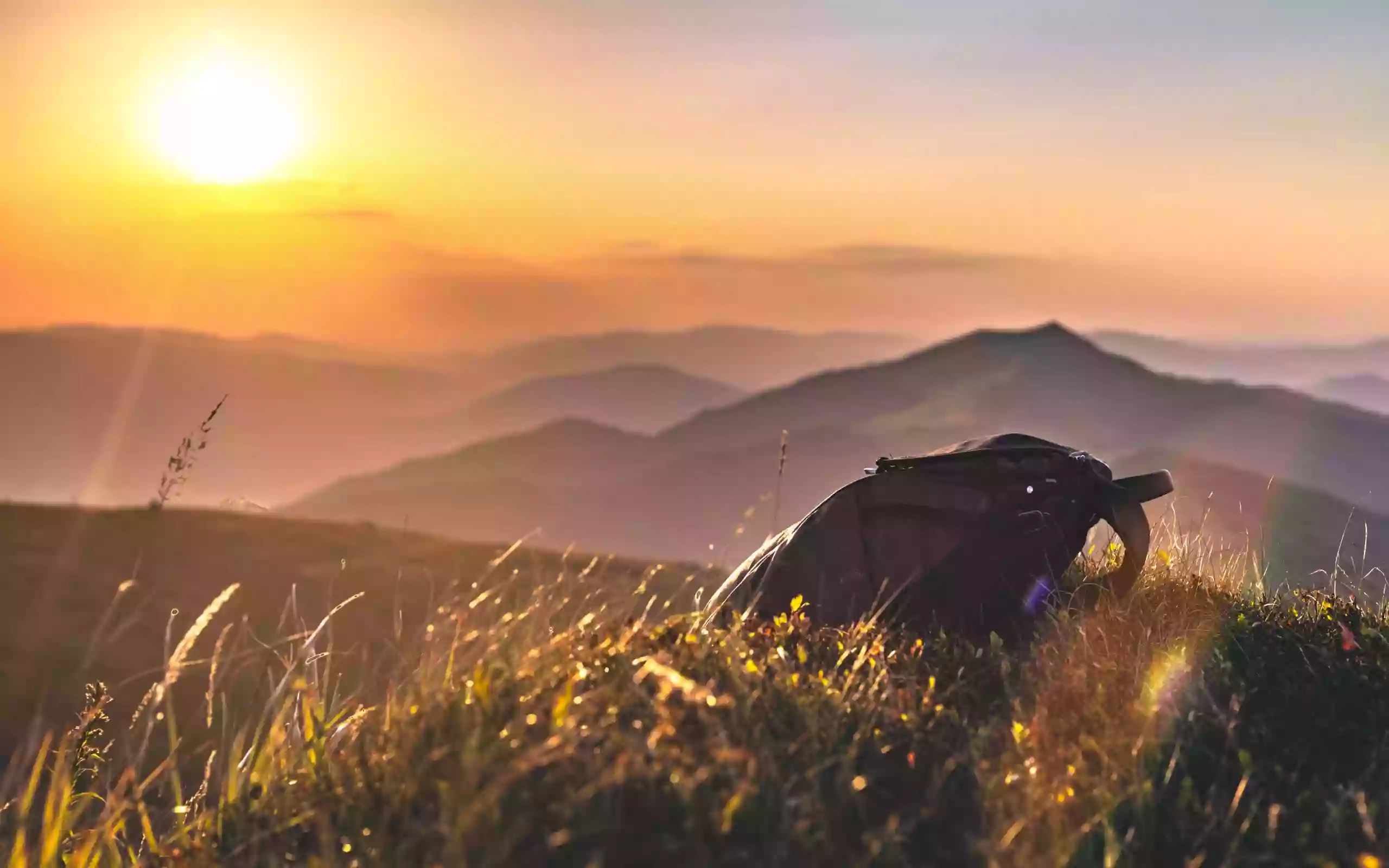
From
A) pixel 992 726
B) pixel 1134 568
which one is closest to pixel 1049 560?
pixel 1134 568

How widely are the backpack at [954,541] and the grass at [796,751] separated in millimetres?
194

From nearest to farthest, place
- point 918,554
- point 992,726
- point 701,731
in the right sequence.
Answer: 1. point 701,731
2. point 992,726
3. point 918,554

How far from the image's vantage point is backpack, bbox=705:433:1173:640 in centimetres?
460

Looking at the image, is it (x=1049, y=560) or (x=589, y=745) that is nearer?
(x=589, y=745)

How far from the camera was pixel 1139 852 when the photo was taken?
115 inches

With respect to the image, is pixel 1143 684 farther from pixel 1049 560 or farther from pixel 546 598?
pixel 546 598

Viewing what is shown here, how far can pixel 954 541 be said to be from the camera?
4.62 meters

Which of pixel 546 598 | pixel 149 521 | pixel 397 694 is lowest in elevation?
pixel 149 521

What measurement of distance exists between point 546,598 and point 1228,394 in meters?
54.0

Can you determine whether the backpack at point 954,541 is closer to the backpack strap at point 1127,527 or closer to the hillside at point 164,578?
the backpack strap at point 1127,527

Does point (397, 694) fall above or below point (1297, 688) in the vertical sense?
below

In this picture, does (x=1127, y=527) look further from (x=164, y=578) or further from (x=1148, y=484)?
(x=164, y=578)

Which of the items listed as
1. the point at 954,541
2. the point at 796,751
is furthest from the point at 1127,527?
the point at 796,751

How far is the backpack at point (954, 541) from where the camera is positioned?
15.1 feet
